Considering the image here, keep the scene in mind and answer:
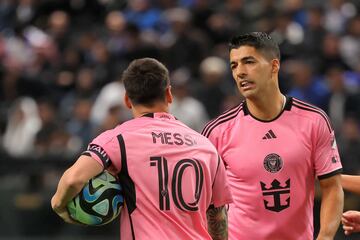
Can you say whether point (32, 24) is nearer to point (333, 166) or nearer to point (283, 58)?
point (283, 58)

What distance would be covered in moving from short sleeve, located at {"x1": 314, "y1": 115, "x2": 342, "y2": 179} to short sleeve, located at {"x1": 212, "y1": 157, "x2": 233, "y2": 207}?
0.83 meters

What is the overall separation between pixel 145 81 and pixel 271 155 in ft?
4.51

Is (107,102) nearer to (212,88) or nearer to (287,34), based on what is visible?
(212,88)

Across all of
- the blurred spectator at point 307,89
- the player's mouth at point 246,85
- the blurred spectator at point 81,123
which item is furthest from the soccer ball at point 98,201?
the blurred spectator at point 307,89

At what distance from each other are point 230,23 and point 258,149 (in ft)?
30.0

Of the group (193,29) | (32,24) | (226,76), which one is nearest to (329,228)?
(226,76)

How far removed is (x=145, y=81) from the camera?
585 cm

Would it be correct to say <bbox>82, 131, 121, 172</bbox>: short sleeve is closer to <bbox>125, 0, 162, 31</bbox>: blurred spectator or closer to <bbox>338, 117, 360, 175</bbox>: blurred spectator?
<bbox>338, 117, 360, 175</bbox>: blurred spectator

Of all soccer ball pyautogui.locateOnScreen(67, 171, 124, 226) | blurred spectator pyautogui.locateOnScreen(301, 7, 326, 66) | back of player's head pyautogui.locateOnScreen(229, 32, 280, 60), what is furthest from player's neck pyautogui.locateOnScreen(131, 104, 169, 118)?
blurred spectator pyautogui.locateOnScreen(301, 7, 326, 66)

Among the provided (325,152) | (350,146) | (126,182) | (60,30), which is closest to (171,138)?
(126,182)

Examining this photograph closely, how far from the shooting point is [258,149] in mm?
6910

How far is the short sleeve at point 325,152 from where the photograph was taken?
6746 millimetres

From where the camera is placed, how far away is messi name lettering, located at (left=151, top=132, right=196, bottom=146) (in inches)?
233

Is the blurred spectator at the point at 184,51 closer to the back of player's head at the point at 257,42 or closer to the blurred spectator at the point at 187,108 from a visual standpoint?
the blurred spectator at the point at 187,108
